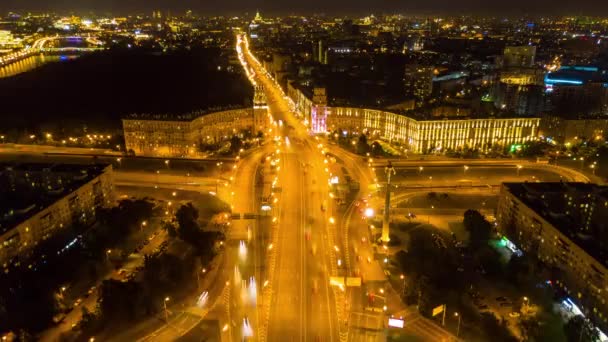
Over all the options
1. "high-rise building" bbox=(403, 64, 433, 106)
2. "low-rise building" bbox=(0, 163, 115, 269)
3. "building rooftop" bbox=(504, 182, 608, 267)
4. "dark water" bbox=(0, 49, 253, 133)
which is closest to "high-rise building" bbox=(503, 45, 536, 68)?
"high-rise building" bbox=(403, 64, 433, 106)

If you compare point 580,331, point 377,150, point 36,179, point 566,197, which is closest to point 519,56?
point 377,150

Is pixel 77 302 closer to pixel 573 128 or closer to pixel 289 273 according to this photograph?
pixel 289 273

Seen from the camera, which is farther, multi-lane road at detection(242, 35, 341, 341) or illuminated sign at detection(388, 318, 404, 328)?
multi-lane road at detection(242, 35, 341, 341)

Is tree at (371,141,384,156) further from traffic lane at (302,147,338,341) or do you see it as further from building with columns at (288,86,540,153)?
traffic lane at (302,147,338,341)

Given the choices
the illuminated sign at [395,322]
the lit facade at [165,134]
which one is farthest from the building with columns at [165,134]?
the illuminated sign at [395,322]

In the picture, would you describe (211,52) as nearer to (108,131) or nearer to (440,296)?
(108,131)

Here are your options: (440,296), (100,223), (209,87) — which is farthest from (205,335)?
(209,87)

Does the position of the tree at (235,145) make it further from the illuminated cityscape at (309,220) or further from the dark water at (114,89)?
the dark water at (114,89)
